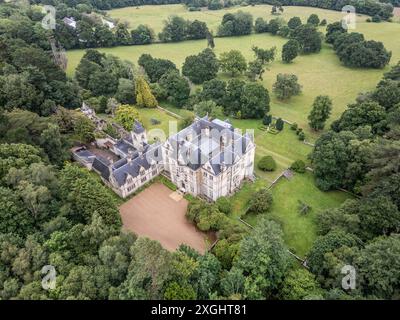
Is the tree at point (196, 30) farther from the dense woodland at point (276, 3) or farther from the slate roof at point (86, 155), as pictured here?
the slate roof at point (86, 155)

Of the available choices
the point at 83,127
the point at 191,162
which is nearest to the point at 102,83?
the point at 83,127

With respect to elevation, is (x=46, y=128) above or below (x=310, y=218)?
above

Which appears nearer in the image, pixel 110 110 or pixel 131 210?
pixel 131 210

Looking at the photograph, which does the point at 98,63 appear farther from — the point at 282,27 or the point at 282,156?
the point at 282,27

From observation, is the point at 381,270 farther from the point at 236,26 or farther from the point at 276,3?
the point at 276,3

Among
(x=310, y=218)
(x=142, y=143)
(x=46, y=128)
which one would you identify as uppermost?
(x=46, y=128)

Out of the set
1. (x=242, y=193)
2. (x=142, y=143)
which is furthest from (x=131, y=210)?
(x=242, y=193)

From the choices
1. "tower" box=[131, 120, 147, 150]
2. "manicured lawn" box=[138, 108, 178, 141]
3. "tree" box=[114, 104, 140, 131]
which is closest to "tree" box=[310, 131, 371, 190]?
"tower" box=[131, 120, 147, 150]
